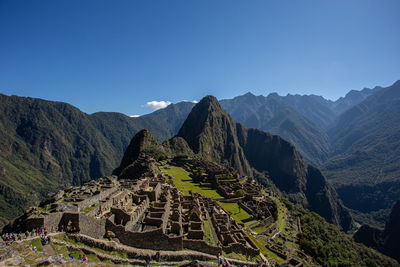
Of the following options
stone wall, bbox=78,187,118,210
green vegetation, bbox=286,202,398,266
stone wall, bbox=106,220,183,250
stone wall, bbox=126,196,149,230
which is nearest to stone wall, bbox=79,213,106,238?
stone wall, bbox=106,220,183,250

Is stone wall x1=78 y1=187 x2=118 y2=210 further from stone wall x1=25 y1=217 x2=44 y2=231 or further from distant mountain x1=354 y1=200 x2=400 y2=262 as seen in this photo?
distant mountain x1=354 y1=200 x2=400 y2=262

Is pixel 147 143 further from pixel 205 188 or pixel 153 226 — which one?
pixel 153 226

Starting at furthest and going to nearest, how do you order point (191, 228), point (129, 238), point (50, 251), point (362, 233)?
point (362, 233), point (191, 228), point (129, 238), point (50, 251)

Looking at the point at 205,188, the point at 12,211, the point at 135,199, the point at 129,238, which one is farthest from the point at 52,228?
the point at 12,211

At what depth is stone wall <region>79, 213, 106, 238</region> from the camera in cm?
2186

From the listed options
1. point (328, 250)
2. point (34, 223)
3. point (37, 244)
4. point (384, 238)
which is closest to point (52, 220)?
point (34, 223)

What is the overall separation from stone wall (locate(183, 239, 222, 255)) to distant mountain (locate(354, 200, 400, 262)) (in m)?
177

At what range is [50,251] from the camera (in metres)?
17.4

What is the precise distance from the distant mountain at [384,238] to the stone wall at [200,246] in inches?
6967

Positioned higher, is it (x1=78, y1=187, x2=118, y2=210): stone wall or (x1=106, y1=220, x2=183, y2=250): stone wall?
(x1=78, y1=187, x2=118, y2=210): stone wall

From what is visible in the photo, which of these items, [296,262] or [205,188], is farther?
[205,188]

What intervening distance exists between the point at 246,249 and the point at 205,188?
4622cm

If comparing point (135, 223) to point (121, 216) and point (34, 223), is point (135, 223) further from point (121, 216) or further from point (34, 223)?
point (34, 223)

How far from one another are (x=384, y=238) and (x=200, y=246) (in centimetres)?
19149
